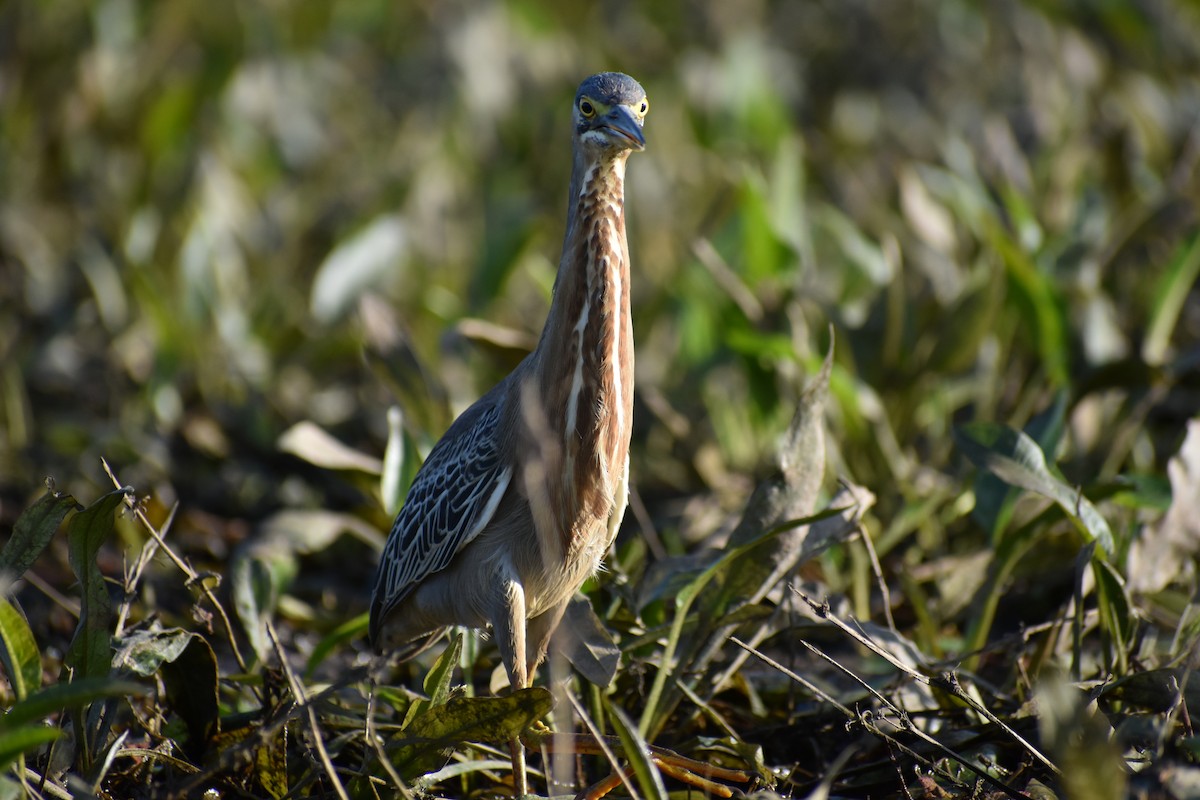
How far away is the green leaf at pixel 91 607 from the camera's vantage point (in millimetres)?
2988

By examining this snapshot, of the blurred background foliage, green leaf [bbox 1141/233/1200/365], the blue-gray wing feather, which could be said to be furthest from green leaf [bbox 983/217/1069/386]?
the blue-gray wing feather

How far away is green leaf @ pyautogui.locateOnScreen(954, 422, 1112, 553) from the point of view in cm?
339

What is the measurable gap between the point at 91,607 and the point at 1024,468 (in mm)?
2494

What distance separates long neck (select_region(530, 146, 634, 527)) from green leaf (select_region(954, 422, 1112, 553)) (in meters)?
1.04

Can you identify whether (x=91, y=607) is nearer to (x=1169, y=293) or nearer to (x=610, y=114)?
(x=610, y=114)

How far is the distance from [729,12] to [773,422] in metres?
6.83

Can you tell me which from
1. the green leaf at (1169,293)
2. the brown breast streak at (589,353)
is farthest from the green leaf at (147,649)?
the green leaf at (1169,293)

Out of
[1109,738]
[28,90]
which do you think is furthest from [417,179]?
[1109,738]

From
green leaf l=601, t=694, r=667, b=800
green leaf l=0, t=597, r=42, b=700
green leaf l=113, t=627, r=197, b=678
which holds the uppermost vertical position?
green leaf l=0, t=597, r=42, b=700

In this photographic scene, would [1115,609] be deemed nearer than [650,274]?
Yes

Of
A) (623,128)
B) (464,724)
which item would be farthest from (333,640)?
(623,128)

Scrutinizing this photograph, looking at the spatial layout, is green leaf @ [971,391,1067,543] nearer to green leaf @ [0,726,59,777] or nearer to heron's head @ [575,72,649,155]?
heron's head @ [575,72,649,155]

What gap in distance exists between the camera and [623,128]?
3203 mm

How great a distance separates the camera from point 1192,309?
243 inches
